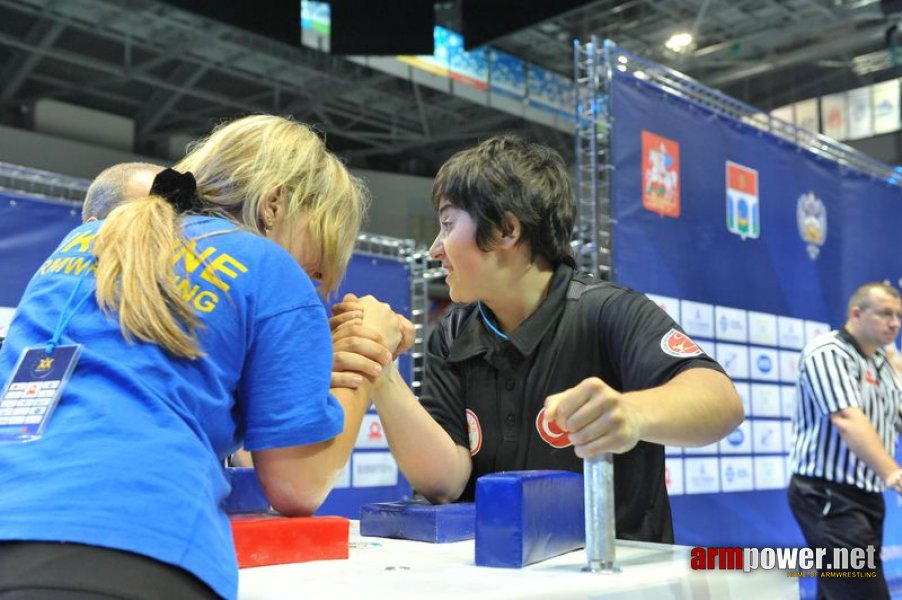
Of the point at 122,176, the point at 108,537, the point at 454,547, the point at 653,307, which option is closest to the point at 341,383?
the point at 454,547

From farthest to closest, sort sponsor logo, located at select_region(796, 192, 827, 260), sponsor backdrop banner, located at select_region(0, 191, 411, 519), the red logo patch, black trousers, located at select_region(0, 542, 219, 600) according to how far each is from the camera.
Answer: sponsor logo, located at select_region(796, 192, 827, 260) → sponsor backdrop banner, located at select_region(0, 191, 411, 519) → the red logo patch → black trousers, located at select_region(0, 542, 219, 600)

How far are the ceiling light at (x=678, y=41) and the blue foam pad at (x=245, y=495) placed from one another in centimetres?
885

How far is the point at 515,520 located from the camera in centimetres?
91

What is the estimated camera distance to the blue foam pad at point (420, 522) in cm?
117

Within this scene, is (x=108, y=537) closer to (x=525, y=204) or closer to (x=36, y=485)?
(x=36, y=485)

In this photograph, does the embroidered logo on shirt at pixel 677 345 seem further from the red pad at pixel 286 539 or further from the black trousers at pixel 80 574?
the black trousers at pixel 80 574

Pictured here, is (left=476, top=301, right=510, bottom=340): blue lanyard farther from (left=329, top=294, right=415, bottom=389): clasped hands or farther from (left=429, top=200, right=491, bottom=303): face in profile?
(left=329, top=294, right=415, bottom=389): clasped hands

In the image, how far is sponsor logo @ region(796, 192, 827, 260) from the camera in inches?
172

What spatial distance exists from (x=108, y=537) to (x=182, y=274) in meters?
Answer: 0.26

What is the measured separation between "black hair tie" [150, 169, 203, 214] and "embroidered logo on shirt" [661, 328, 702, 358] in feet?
2.45

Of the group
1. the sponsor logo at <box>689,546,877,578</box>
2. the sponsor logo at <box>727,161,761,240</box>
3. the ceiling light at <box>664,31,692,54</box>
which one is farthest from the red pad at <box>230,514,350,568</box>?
the ceiling light at <box>664,31,692,54</box>

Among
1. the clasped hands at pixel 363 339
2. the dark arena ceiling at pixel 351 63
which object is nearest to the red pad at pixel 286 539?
the clasped hands at pixel 363 339

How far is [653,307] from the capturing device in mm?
1438

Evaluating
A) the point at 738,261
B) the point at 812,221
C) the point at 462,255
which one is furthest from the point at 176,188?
the point at 812,221
